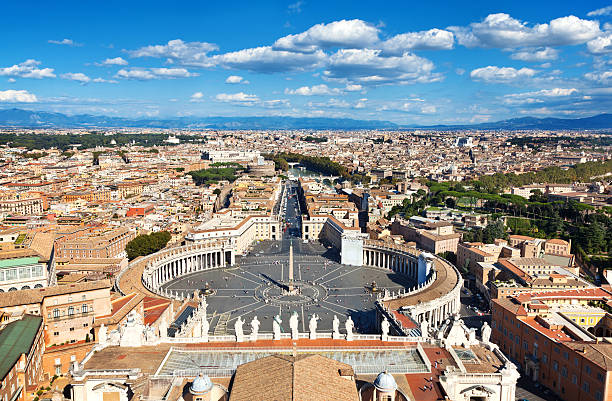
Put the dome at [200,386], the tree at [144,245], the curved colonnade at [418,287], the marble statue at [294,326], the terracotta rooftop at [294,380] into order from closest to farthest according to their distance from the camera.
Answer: the terracotta rooftop at [294,380] → the dome at [200,386] → the marble statue at [294,326] → the curved colonnade at [418,287] → the tree at [144,245]

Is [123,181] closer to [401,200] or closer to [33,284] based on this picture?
[401,200]

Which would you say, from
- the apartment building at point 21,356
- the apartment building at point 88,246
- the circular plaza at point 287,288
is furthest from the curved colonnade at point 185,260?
the apartment building at point 21,356

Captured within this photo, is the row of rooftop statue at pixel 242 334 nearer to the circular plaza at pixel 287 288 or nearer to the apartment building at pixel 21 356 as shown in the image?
the apartment building at pixel 21 356

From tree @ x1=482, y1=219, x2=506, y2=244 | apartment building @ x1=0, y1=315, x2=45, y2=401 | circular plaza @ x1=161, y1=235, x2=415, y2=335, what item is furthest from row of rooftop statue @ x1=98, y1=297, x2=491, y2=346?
tree @ x1=482, y1=219, x2=506, y2=244

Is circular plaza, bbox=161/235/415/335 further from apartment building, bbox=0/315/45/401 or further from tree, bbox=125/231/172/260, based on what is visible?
apartment building, bbox=0/315/45/401

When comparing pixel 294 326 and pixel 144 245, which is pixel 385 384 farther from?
pixel 144 245

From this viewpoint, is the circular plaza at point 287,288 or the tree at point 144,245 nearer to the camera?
the circular plaza at point 287,288

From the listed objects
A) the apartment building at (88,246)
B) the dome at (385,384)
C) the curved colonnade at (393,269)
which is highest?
the dome at (385,384)

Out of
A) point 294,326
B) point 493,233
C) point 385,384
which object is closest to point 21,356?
point 294,326

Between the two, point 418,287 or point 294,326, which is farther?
point 418,287

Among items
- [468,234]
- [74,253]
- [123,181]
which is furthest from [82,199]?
[468,234]
